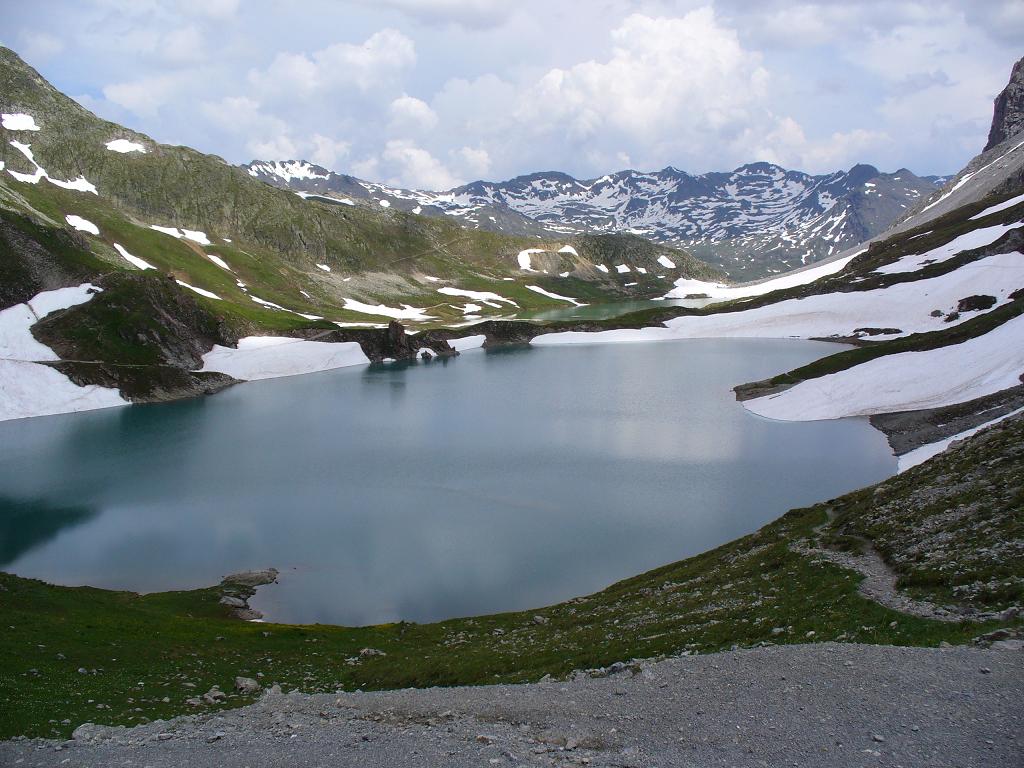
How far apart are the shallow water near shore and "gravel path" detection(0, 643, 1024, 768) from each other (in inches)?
582

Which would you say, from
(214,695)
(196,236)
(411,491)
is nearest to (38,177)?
(196,236)

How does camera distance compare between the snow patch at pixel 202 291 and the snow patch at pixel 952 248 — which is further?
the snow patch at pixel 202 291

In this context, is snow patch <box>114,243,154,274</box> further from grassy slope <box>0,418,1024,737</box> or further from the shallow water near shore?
grassy slope <box>0,418,1024,737</box>

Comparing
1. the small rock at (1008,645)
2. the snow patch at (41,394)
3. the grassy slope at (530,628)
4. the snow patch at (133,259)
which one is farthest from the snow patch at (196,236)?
the small rock at (1008,645)

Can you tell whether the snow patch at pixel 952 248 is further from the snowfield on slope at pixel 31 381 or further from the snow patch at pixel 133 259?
the snow patch at pixel 133 259

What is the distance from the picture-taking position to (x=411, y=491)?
4744 cm

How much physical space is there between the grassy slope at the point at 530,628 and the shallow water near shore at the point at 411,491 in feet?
13.8

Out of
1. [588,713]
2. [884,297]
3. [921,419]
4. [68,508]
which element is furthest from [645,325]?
[588,713]

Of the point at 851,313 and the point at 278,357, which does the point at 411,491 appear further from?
the point at 851,313

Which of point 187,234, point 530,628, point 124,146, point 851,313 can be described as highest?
point 124,146

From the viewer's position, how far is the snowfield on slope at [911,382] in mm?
52438

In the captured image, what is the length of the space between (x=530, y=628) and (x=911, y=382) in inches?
1863

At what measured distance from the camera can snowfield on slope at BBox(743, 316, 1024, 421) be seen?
52.4 meters

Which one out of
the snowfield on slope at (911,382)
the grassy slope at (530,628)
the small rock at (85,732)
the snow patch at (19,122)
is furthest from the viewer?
the snow patch at (19,122)
